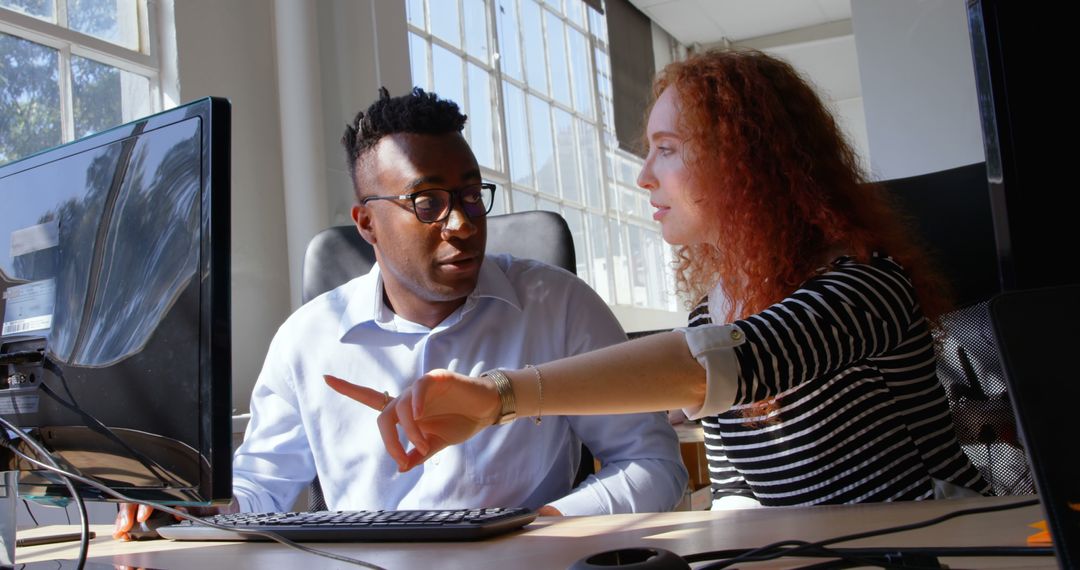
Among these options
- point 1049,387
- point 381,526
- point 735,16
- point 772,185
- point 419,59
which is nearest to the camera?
point 1049,387

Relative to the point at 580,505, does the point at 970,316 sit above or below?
above

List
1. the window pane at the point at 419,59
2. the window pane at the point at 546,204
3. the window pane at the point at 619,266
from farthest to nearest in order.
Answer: the window pane at the point at 619,266 → the window pane at the point at 546,204 → the window pane at the point at 419,59

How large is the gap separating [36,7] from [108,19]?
249mm

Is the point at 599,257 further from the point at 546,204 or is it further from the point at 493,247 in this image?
the point at 493,247

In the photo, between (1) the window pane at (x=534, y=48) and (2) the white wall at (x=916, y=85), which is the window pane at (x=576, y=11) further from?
(2) the white wall at (x=916, y=85)

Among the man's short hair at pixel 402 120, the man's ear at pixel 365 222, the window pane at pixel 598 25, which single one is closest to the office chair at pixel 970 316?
the man's short hair at pixel 402 120

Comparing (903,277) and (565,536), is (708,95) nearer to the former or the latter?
(903,277)

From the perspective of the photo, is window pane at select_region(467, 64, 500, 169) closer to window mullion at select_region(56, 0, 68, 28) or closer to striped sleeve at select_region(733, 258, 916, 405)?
window mullion at select_region(56, 0, 68, 28)

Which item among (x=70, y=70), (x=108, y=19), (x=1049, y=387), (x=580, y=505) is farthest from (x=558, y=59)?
(x=1049, y=387)

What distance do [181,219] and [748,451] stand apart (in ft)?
2.55

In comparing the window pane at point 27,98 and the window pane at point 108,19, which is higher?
the window pane at point 108,19

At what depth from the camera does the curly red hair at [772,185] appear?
3.96 ft

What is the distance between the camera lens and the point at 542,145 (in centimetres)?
576

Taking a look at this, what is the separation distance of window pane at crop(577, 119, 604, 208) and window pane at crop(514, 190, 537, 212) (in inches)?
38.7
